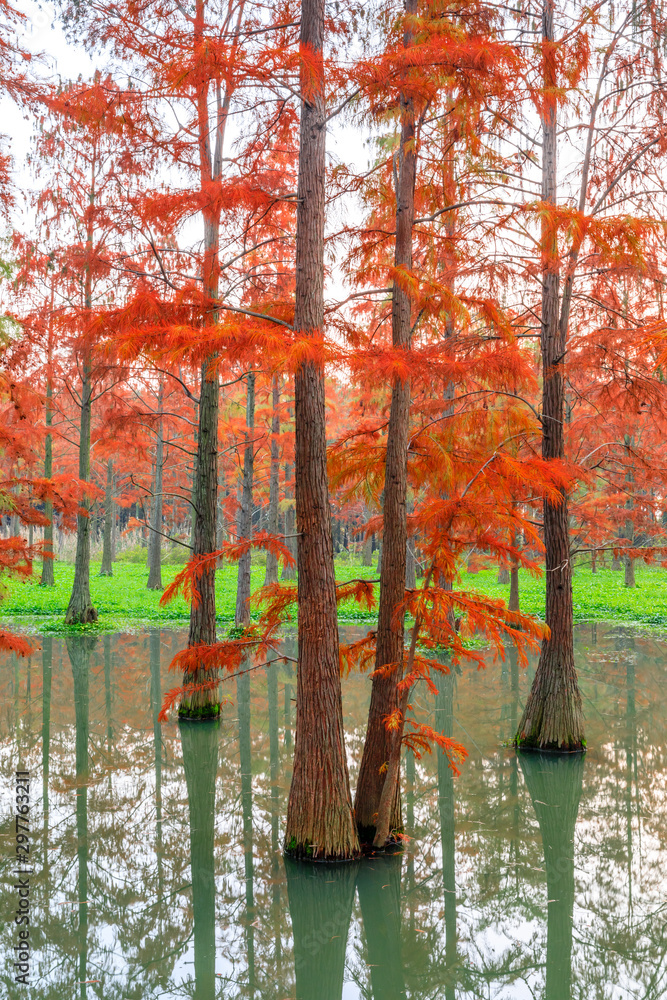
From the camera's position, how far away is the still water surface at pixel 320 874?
15.1 ft

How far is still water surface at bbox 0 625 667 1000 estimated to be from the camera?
15.1 ft

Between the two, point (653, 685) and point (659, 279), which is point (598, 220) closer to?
point (659, 279)

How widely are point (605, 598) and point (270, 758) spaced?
1707 cm

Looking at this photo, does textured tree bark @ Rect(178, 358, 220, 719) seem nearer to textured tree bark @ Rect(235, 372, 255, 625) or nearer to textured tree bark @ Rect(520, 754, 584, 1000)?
textured tree bark @ Rect(520, 754, 584, 1000)

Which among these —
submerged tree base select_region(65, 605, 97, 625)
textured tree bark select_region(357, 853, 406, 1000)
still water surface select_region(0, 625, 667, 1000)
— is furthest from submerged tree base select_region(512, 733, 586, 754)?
submerged tree base select_region(65, 605, 97, 625)

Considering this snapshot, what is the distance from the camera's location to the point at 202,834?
6582 mm

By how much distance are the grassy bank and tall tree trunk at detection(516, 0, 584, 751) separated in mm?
7019

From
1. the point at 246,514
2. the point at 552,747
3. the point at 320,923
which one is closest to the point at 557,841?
the point at 552,747

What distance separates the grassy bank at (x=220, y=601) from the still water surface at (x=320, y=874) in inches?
292

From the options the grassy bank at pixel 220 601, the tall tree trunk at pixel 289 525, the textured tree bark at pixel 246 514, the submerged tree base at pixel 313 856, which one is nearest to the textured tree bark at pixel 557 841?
the submerged tree base at pixel 313 856

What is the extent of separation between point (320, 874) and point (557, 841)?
2.17 meters

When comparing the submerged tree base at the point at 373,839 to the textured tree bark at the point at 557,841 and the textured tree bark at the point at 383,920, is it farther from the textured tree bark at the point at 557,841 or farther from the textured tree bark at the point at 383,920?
the textured tree bark at the point at 557,841

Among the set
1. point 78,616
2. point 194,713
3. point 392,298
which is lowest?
point 194,713

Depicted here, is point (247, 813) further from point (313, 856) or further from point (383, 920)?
point (383, 920)
